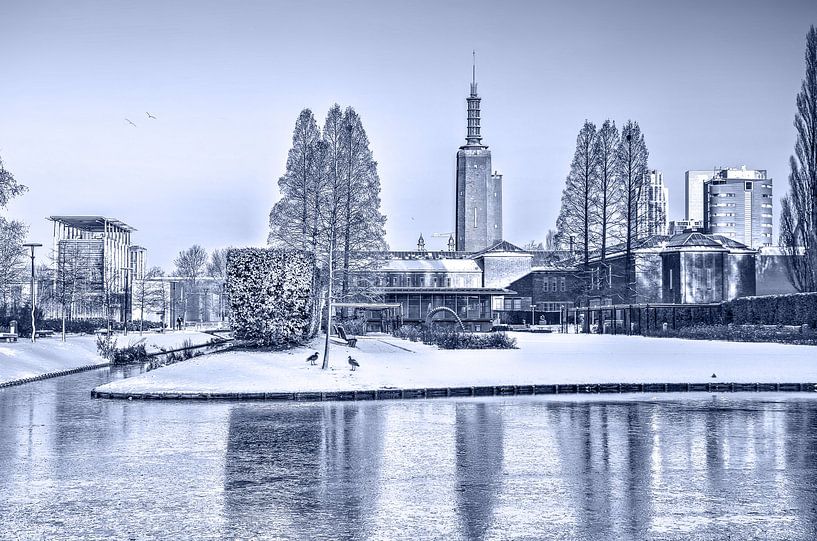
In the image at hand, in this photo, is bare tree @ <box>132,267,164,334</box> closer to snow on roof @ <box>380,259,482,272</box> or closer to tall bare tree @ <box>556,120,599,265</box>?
snow on roof @ <box>380,259,482,272</box>

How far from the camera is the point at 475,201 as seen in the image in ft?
447

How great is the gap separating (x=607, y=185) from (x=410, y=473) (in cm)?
5839

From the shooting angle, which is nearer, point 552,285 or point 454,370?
point 454,370

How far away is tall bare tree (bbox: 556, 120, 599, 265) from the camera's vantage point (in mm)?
66562

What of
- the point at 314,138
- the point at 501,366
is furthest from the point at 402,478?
the point at 314,138

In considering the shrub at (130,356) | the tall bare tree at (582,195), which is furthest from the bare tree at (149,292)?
the shrub at (130,356)

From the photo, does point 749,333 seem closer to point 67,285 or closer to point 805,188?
point 805,188

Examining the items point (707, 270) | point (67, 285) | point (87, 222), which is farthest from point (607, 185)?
point (87, 222)

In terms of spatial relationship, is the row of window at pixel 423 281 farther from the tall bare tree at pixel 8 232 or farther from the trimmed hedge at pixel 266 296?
the trimmed hedge at pixel 266 296

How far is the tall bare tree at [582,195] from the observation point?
6656 centimetres

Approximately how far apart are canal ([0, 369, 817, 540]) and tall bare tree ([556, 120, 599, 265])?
1959 inches

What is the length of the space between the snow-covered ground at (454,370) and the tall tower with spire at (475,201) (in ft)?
328

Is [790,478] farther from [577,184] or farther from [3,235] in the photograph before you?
[577,184]

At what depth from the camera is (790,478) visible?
400 inches
